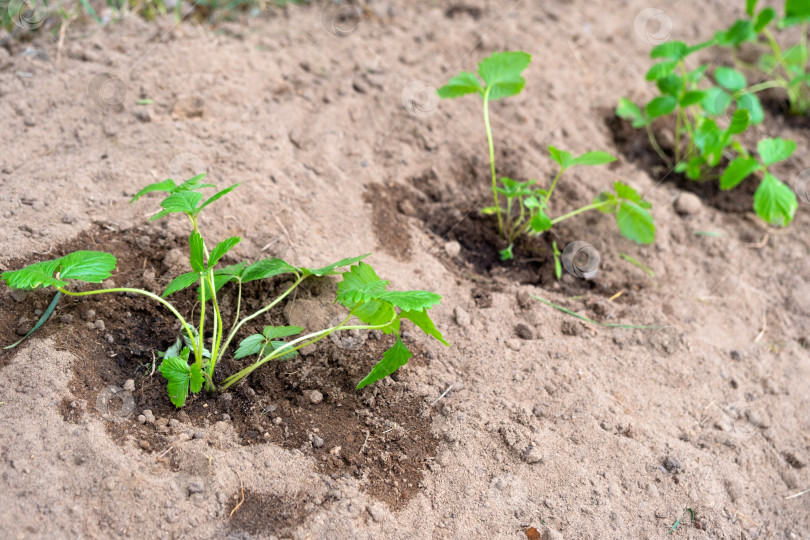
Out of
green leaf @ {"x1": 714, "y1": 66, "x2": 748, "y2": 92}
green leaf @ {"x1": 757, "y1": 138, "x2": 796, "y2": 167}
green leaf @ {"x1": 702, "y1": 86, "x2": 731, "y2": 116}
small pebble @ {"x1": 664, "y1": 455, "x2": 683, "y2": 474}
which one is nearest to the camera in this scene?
small pebble @ {"x1": 664, "y1": 455, "x2": 683, "y2": 474}

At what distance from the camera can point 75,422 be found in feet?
4.78

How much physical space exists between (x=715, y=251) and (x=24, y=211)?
2.55 m

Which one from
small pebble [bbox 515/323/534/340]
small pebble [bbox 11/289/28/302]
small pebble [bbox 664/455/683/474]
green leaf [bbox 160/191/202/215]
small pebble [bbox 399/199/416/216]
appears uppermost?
green leaf [bbox 160/191/202/215]

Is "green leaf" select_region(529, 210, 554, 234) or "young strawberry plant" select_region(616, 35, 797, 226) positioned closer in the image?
"green leaf" select_region(529, 210, 554, 234)

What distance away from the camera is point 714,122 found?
2590 millimetres

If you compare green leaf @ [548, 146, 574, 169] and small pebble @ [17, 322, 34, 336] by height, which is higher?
green leaf @ [548, 146, 574, 169]

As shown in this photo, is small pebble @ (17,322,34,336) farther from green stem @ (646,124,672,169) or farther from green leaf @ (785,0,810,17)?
green leaf @ (785,0,810,17)

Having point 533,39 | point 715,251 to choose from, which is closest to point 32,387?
point 715,251

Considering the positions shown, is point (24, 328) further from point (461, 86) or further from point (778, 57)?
point (778, 57)

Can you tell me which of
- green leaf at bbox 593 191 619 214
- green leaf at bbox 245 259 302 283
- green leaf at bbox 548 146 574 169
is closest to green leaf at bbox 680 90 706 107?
green leaf at bbox 593 191 619 214

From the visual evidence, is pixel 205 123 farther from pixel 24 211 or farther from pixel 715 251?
pixel 715 251

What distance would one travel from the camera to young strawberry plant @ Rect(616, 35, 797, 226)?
95.2 inches

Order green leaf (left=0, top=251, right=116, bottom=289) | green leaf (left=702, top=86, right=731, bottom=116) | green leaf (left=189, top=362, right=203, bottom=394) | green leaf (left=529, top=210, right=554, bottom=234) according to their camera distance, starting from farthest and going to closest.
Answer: green leaf (left=702, top=86, right=731, bottom=116) → green leaf (left=529, top=210, right=554, bottom=234) → green leaf (left=189, top=362, right=203, bottom=394) → green leaf (left=0, top=251, right=116, bottom=289)

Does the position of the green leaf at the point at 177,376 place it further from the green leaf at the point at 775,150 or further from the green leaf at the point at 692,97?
the green leaf at the point at 775,150
